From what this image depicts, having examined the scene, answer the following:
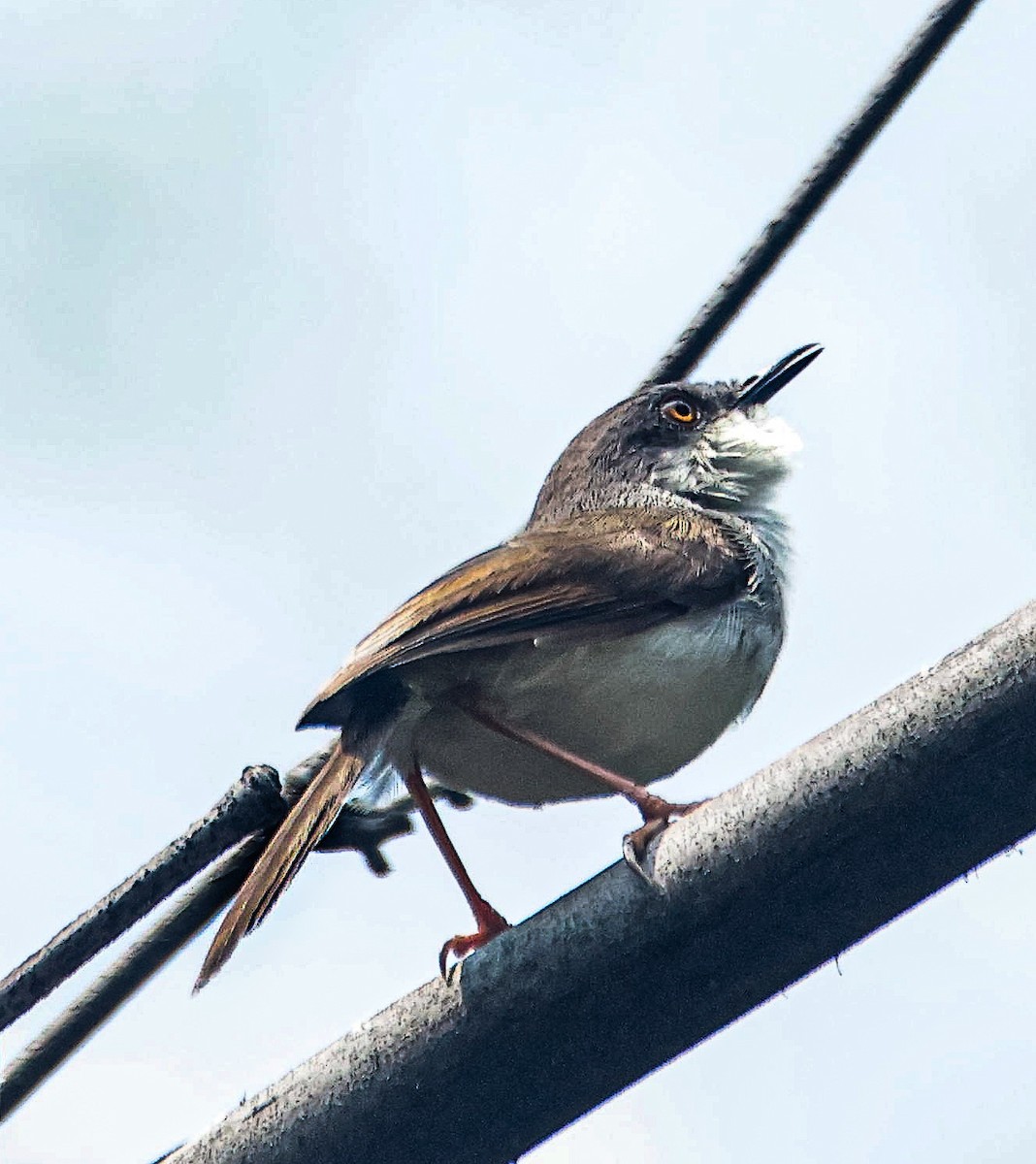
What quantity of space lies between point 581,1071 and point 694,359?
6.77ft

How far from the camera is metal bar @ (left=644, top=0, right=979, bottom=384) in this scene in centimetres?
376

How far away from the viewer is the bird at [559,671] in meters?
4.45

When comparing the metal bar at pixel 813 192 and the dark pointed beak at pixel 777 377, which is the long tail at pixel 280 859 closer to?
the metal bar at pixel 813 192

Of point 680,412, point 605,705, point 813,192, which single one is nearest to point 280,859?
point 605,705

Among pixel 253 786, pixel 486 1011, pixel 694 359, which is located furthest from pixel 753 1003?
pixel 694 359

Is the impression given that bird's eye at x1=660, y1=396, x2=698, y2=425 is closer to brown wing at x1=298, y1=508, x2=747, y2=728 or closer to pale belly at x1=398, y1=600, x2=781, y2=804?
brown wing at x1=298, y1=508, x2=747, y2=728

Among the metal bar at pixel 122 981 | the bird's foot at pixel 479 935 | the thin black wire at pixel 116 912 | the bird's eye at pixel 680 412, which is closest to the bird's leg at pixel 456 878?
the bird's foot at pixel 479 935

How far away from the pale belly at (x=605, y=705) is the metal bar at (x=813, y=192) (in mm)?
975

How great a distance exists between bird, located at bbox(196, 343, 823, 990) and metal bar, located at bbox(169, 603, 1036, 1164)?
4.16 feet

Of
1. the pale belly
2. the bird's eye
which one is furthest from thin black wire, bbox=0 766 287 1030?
the bird's eye

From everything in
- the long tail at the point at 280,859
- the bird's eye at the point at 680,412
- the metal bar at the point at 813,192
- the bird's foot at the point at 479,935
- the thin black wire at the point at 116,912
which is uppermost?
the metal bar at the point at 813,192

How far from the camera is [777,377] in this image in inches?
256

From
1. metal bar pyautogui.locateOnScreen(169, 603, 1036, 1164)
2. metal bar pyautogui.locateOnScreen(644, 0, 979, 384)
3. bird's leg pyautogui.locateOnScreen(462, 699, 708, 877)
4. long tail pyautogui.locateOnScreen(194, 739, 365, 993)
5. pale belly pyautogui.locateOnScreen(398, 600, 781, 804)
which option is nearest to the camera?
metal bar pyautogui.locateOnScreen(169, 603, 1036, 1164)

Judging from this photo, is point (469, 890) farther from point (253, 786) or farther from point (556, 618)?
point (253, 786)
